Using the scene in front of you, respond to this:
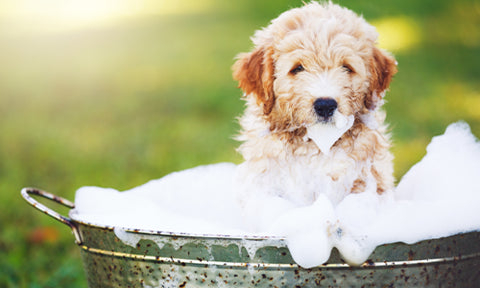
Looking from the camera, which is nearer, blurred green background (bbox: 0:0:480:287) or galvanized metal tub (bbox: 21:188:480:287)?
galvanized metal tub (bbox: 21:188:480:287)

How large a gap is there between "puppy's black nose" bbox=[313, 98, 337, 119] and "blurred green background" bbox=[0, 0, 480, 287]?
2.52 metres

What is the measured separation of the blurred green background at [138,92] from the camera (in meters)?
5.62

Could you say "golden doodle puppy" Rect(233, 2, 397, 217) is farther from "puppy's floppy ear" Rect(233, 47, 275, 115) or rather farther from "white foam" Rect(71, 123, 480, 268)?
"white foam" Rect(71, 123, 480, 268)

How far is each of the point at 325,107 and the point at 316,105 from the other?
0.04 metres

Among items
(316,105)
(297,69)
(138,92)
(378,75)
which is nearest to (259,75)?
(297,69)

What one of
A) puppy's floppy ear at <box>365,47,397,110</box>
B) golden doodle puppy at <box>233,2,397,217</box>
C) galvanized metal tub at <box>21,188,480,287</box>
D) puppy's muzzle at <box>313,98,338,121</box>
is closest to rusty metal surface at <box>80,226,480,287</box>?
galvanized metal tub at <box>21,188,480,287</box>

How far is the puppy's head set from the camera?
2.29 metres

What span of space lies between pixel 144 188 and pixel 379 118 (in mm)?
1194

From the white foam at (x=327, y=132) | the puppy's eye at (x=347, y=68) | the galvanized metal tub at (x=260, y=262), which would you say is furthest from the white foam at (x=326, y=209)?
the puppy's eye at (x=347, y=68)

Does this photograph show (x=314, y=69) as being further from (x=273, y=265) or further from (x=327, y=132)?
(x=273, y=265)

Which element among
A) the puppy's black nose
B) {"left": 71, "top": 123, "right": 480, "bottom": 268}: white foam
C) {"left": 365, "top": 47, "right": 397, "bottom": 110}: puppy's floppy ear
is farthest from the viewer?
{"left": 365, "top": 47, "right": 397, "bottom": 110}: puppy's floppy ear

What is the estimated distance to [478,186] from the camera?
2287 mm

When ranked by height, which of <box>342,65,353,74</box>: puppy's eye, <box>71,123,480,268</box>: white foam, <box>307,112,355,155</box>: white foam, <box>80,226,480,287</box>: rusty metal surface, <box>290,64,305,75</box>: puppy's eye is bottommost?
<box>80,226,480,287</box>: rusty metal surface

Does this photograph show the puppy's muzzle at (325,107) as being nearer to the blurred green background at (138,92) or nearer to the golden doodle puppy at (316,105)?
the golden doodle puppy at (316,105)
